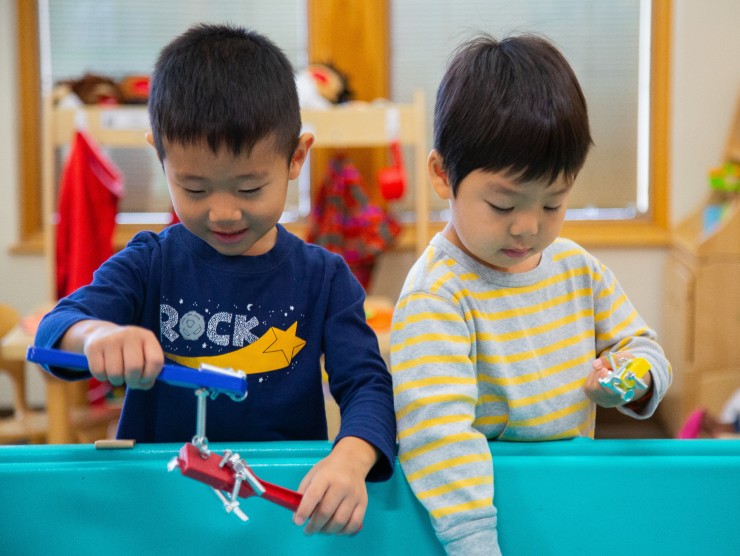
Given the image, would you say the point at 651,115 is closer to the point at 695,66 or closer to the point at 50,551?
the point at 695,66

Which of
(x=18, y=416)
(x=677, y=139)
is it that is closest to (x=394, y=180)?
(x=677, y=139)

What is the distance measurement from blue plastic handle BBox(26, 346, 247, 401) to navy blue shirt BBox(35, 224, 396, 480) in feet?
0.71

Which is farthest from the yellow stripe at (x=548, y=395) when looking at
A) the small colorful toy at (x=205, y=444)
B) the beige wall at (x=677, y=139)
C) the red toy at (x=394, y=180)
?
the beige wall at (x=677, y=139)

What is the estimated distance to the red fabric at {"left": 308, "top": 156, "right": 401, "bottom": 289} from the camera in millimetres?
2520

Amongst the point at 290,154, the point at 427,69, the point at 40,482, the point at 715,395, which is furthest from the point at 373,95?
the point at 40,482

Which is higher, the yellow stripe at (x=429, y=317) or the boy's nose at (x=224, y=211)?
the boy's nose at (x=224, y=211)

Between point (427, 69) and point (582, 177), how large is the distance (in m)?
0.55

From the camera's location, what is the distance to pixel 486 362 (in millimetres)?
816

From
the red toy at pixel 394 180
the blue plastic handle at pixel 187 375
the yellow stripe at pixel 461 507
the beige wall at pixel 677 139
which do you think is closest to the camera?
the blue plastic handle at pixel 187 375

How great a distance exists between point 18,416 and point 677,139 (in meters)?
1.93

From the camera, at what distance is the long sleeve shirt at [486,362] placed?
0.75 metres

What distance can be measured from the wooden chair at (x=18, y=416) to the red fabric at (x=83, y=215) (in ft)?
0.46

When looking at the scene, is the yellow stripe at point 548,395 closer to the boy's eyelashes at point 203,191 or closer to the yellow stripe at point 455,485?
the yellow stripe at point 455,485

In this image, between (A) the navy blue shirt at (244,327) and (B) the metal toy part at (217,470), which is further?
(A) the navy blue shirt at (244,327)
